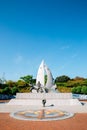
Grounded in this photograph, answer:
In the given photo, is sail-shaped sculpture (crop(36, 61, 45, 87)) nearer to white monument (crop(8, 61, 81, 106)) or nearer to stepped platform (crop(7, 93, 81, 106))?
white monument (crop(8, 61, 81, 106))

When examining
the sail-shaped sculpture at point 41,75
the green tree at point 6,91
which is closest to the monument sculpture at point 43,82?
the sail-shaped sculpture at point 41,75

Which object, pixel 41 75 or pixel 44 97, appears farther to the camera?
pixel 41 75

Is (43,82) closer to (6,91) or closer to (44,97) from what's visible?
(44,97)

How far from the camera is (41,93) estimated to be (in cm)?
2616

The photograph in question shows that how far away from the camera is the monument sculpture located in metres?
28.0

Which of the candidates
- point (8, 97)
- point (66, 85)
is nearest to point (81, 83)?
point (66, 85)

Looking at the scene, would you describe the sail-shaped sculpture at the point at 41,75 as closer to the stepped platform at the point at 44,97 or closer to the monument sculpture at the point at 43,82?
the monument sculpture at the point at 43,82

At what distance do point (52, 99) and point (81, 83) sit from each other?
21.3 metres

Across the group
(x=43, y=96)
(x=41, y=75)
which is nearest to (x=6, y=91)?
(x=41, y=75)

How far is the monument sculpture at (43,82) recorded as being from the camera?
28.0m

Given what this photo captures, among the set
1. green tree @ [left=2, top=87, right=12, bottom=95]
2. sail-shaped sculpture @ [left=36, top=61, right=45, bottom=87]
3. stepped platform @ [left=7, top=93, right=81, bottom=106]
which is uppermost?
sail-shaped sculpture @ [left=36, top=61, right=45, bottom=87]

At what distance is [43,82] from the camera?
98.4 feet

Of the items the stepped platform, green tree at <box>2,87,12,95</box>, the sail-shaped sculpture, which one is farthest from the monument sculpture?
green tree at <box>2,87,12,95</box>

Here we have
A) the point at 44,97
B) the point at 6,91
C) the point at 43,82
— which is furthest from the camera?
the point at 6,91
